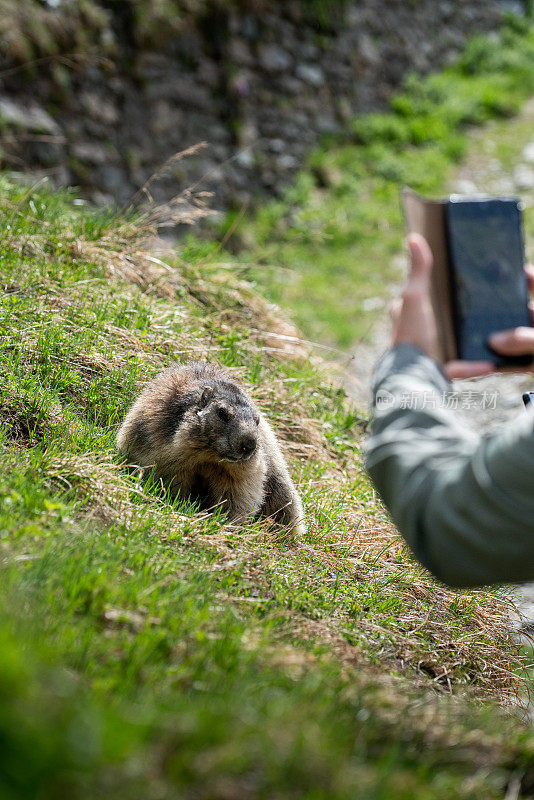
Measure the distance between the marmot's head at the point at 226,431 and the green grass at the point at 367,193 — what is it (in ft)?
13.0

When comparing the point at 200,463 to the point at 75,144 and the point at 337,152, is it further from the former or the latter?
the point at 337,152

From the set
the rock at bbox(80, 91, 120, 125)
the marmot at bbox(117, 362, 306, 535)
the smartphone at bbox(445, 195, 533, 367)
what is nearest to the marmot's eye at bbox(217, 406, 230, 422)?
the marmot at bbox(117, 362, 306, 535)

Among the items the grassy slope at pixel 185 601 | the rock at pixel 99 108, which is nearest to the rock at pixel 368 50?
the rock at pixel 99 108

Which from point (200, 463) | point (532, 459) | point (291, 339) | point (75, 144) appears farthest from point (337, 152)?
point (532, 459)

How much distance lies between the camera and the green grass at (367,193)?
10.6 meters

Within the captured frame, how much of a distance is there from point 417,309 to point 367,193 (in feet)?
35.2

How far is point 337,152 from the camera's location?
13156 millimetres

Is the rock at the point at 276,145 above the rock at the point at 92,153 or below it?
above

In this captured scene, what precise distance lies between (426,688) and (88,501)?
1738 millimetres

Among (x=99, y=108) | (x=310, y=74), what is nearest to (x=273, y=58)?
(x=310, y=74)

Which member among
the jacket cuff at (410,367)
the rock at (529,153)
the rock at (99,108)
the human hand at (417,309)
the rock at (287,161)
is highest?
the rock at (99,108)

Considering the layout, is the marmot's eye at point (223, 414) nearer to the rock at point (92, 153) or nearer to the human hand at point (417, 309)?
the human hand at point (417, 309)

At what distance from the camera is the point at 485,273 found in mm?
2797

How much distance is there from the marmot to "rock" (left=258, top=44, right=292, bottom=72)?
9.25 meters
